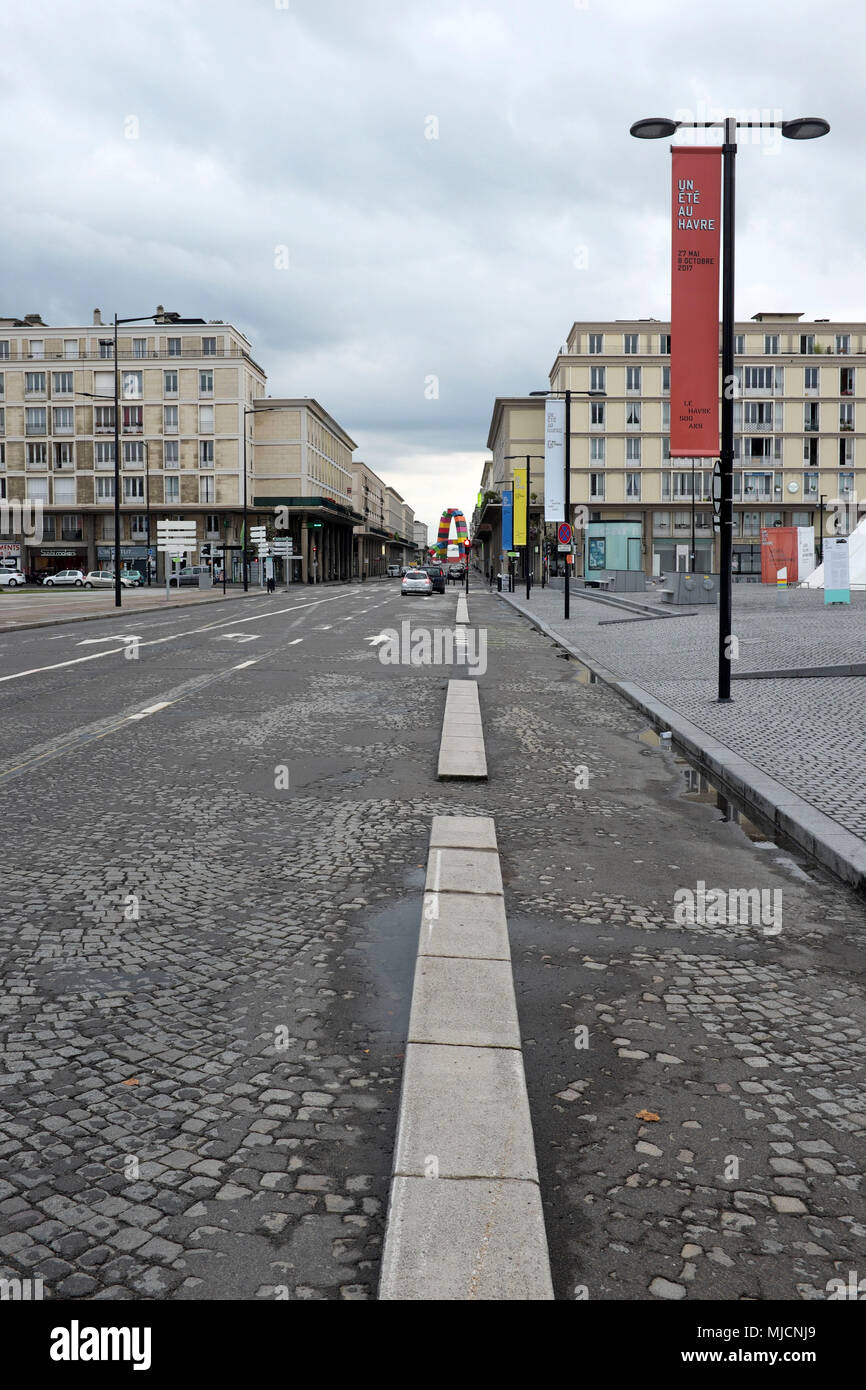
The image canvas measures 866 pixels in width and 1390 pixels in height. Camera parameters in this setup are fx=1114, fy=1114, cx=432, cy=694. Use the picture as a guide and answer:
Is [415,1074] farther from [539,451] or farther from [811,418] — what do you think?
[539,451]

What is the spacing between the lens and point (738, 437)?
86750mm

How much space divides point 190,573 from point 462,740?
72.6 meters

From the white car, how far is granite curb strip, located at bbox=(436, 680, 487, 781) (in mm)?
63444

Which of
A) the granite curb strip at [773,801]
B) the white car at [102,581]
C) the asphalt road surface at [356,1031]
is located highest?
the white car at [102,581]

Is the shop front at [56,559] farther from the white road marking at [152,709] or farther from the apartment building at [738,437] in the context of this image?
the white road marking at [152,709]

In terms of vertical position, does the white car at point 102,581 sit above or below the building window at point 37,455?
below

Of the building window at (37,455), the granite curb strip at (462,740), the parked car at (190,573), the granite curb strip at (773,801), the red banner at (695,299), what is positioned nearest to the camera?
the granite curb strip at (773,801)

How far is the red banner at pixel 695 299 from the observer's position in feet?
40.4

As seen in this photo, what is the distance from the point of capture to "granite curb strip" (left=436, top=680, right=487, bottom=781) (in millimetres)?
8562

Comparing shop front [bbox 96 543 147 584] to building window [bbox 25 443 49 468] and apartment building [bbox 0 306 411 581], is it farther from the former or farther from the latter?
building window [bbox 25 443 49 468]

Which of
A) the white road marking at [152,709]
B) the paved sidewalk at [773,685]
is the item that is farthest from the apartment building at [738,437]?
the white road marking at [152,709]

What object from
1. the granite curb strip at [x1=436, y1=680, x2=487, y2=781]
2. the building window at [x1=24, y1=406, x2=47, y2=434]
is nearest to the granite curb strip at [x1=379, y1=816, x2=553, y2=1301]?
the granite curb strip at [x1=436, y1=680, x2=487, y2=781]

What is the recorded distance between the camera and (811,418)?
86812mm

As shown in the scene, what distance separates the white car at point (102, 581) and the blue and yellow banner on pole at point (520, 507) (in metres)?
27.2
